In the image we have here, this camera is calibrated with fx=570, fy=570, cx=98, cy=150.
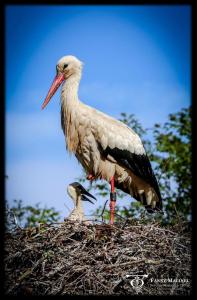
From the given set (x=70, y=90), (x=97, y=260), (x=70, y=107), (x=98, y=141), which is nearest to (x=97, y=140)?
(x=98, y=141)

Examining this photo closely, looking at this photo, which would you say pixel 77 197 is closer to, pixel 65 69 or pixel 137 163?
pixel 137 163

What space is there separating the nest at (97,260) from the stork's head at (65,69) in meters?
1.95

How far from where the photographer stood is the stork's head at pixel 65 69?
240 inches

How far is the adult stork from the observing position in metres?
5.91

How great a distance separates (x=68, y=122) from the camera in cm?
602

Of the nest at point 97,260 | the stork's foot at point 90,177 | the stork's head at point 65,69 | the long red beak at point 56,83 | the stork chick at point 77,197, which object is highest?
the stork's head at point 65,69

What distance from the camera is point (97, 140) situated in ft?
19.4

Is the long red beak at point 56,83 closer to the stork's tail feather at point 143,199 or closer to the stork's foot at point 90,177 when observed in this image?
the stork's foot at point 90,177

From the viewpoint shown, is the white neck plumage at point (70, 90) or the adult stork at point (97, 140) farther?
the white neck plumage at point (70, 90)

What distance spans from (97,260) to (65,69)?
8.15 feet

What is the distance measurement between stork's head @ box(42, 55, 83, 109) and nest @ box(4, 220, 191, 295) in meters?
1.95

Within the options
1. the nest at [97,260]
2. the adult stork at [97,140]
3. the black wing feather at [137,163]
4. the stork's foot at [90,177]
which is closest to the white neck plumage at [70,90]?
the adult stork at [97,140]
